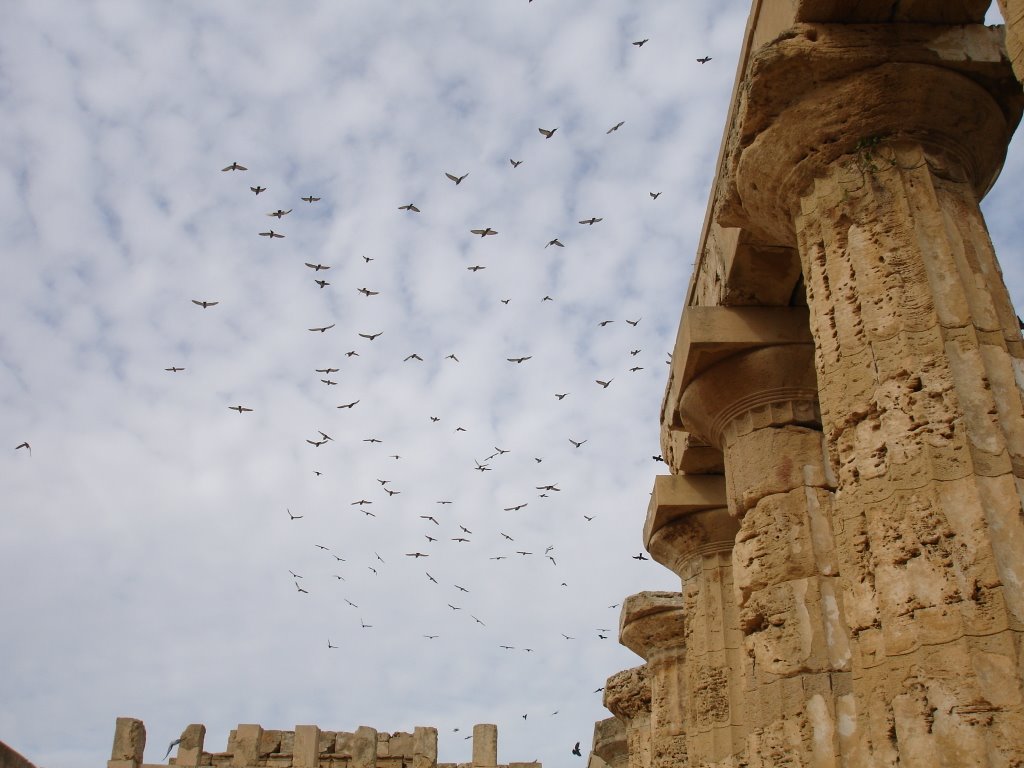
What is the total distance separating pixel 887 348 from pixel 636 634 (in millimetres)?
7838

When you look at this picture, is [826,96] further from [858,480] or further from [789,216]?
[858,480]

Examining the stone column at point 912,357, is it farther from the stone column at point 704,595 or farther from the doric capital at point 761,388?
the stone column at point 704,595

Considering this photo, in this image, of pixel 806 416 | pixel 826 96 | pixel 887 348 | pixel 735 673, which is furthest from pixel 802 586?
pixel 826 96

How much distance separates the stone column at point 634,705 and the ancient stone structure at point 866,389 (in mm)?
5392

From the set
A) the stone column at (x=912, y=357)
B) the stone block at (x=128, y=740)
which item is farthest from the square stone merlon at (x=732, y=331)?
the stone block at (x=128, y=740)

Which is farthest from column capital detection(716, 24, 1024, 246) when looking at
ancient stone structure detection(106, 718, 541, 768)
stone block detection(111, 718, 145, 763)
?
stone block detection(111, 718, 145, 763)

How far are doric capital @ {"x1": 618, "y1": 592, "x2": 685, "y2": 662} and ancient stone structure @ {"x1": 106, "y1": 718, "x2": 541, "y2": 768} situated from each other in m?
8.36

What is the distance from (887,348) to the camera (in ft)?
15.5

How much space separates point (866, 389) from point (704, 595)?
16.5ft

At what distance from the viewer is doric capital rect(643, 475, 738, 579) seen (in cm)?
935

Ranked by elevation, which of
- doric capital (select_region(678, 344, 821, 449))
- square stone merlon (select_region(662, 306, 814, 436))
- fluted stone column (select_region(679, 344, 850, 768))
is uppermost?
square stone merlon (select_region(662, 306, 814, 436))

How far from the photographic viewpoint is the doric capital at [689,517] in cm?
935

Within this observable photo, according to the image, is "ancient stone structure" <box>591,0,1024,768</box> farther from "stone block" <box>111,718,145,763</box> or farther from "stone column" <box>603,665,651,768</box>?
"stone block" <box>111,718,145,763</box>

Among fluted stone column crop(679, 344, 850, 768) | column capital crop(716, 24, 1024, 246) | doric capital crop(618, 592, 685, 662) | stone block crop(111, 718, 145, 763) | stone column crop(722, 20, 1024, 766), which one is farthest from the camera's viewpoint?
stone block crop(111, 718, 145, 763)
